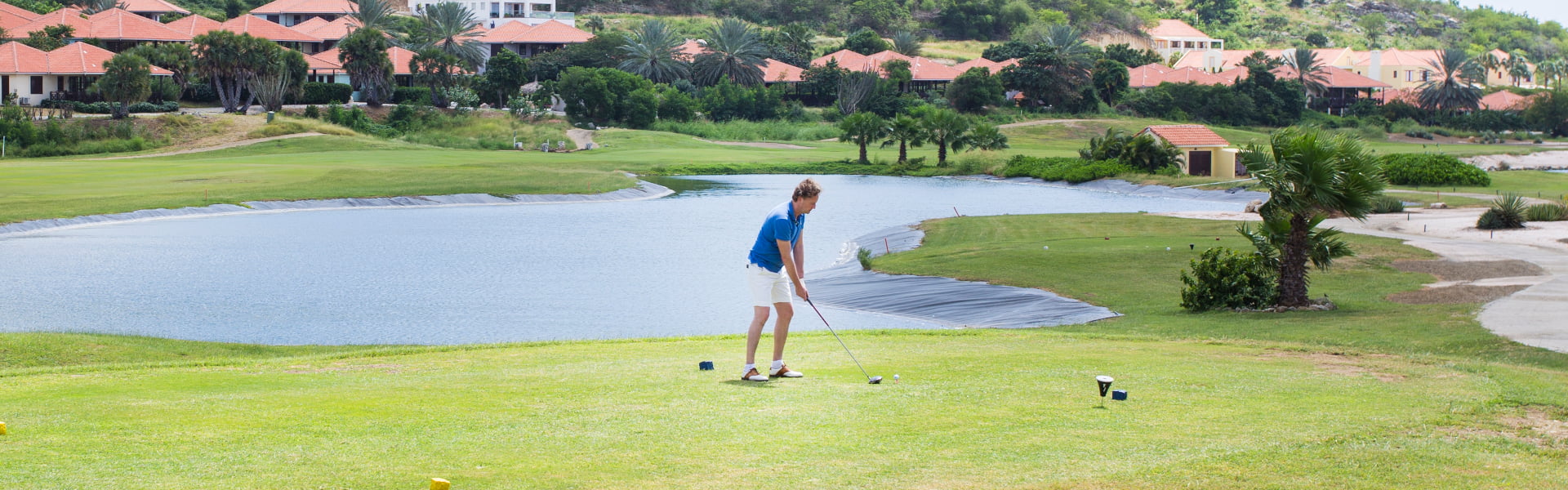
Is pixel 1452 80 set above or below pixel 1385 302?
above

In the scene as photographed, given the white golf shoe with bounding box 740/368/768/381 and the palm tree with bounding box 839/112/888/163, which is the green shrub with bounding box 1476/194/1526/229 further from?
the palm tree with bounding box 839/112/888/163

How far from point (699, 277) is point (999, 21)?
169 metres

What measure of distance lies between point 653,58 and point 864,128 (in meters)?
41.8

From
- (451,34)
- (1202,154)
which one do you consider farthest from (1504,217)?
(451,34)

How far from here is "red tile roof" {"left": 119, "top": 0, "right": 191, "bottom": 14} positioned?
144 metres

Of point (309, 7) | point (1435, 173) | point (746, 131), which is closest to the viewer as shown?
point (1435, 173)

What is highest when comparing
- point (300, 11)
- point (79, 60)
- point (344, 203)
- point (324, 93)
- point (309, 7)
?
point (309, 7)

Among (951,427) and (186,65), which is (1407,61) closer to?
(186,65)

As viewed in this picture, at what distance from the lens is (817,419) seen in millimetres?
10500

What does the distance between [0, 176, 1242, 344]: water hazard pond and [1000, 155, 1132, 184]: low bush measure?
32.3 ft

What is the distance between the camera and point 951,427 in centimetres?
1012

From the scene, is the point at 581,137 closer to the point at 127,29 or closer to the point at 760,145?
the point at 760,145

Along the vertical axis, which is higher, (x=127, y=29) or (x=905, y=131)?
(x=127, y=29)

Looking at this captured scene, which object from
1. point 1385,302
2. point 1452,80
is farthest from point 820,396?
point 1452,80
